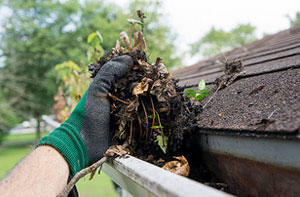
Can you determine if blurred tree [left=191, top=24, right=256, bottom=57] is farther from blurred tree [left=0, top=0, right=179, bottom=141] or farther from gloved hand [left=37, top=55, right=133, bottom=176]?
gloved hand [left=37, top=55, right=133, bottom=176]

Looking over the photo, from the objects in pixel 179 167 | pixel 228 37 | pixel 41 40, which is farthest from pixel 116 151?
pixel 228 37

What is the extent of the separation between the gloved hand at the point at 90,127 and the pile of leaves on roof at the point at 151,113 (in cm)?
5

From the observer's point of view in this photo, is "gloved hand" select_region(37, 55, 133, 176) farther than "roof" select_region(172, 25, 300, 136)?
Yes

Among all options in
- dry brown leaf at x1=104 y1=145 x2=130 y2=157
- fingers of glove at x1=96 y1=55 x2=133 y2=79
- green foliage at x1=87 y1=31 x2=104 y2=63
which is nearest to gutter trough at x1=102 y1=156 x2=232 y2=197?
dry brown leaf at x1=104 y1=145 x2=130 y2=157

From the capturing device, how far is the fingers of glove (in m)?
1.00

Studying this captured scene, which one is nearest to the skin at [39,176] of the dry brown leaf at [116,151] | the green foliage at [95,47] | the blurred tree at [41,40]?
the dry brown leaf at [116,151]

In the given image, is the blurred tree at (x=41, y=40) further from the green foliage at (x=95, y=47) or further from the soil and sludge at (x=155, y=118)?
the soil and sludge at (x=155, y=118)

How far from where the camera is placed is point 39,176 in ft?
2.75

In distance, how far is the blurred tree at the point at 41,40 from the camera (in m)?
13.2

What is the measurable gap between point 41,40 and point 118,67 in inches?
574

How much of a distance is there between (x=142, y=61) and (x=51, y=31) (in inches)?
→ 578

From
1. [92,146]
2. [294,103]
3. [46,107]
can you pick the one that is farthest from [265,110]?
[46,107]

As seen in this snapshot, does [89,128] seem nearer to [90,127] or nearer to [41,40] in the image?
[90,127]

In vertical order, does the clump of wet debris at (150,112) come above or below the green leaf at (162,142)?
above
